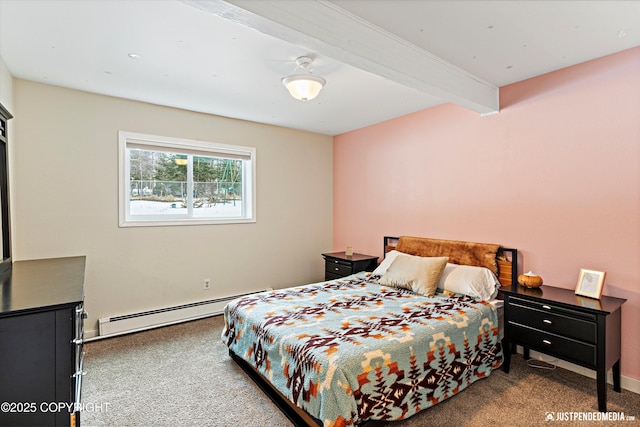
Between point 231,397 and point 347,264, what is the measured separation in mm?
2224

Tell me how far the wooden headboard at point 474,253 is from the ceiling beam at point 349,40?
1.41 metres

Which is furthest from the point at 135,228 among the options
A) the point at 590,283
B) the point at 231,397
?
the point at 590,283

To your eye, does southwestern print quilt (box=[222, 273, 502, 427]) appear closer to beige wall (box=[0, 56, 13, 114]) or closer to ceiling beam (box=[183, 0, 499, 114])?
ceiling beam (box=[183, 0, 499, 114])

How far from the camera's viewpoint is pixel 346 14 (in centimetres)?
189

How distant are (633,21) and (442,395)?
2.64 metres

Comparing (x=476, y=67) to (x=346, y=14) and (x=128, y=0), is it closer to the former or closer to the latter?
(x=346, y=14)

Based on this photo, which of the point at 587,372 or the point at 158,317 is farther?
the point at 158,317

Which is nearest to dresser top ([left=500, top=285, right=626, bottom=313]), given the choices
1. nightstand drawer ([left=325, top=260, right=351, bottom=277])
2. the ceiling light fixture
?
nightstand drawer ([left=325, top=260, right=351, bottom=277])

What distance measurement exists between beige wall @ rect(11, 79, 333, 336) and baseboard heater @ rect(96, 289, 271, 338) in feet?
0.27

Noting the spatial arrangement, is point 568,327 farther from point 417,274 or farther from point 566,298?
point 417,274

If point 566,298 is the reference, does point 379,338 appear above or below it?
below

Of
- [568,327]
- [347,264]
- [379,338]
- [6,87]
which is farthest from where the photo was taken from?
[347,264]

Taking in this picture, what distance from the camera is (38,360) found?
4.89 feet

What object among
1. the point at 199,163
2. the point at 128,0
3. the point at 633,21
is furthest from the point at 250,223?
the point at 633,21
